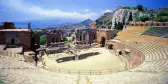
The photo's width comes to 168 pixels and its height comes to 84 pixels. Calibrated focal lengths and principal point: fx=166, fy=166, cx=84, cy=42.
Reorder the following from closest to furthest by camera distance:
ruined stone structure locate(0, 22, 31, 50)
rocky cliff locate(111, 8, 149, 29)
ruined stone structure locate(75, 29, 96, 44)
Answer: ruined stone structure locate(0, 22, 31, 50), ruined stone structure locate(75, 29, 96, 44), rocky cliff locate(111, 8, 149, 29)

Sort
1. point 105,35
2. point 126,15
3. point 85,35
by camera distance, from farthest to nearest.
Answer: point 126,15
point 85,35
point 105,35

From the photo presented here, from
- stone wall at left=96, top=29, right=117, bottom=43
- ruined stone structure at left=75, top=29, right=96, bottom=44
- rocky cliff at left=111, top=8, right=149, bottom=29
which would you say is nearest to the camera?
stone wall at left=96, top=29, right=117, bottom=43

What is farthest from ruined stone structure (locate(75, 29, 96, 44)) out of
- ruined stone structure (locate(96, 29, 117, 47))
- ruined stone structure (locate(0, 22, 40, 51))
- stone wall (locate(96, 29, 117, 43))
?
ruined stone structure (locate(0, 22, 40, 51))

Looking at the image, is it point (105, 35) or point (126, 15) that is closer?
point (105, 35)

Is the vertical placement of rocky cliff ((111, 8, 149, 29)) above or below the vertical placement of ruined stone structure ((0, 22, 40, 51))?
above

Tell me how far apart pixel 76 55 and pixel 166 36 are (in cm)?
1804

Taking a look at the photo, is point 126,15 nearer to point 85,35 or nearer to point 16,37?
point 85,35

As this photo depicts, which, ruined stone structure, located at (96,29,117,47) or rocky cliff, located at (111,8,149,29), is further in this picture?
rocky cliff, located at (111,8,149,29)

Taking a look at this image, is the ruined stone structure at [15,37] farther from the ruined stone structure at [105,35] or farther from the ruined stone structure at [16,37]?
the ruined stone structure at [105,35]

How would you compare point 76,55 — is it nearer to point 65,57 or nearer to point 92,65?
point 65,57

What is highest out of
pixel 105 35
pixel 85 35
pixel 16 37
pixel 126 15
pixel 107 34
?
pixel 126 15

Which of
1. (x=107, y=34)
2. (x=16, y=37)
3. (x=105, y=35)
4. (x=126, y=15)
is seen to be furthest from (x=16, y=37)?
(x=126, y=15)

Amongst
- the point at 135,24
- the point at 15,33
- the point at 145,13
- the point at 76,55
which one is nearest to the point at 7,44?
the point at 15,33

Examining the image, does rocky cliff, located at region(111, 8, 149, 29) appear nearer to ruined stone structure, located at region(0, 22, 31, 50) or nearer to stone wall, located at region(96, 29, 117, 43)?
stone wall, located at region(96, 29, 117, 43)
